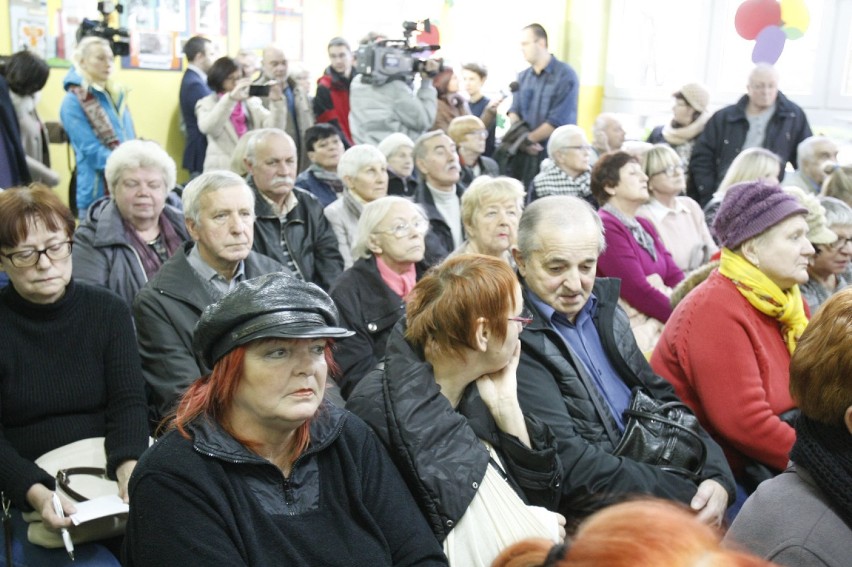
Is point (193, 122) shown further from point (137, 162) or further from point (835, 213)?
point (835, 213)

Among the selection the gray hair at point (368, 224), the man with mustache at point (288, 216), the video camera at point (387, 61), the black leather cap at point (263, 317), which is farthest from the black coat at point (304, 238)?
the video camera at point (387, 61)

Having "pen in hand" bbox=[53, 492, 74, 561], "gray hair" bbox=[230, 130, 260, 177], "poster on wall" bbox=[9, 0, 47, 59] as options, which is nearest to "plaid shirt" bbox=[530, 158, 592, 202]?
"gray hair" bbox=[230, 130, 260, 177]

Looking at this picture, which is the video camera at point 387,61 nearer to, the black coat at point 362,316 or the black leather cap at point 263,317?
the black coat at point 362,316

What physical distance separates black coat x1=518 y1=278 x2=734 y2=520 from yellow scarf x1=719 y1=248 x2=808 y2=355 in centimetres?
35

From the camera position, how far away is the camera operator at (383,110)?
6141 mm

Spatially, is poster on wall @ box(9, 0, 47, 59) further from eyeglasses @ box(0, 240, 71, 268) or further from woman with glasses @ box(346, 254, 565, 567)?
woman with glasses @ box(346, 254, 565, 567)

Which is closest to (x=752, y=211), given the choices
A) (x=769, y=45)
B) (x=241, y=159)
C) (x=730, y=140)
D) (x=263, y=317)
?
(x=263, y=317)

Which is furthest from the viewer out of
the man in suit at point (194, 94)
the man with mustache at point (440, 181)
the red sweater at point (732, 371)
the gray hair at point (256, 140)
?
the man in suit at point (194, 94)

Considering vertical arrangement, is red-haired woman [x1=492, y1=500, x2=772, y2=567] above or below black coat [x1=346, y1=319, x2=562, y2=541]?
above

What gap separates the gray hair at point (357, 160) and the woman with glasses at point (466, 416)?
8.07 feet

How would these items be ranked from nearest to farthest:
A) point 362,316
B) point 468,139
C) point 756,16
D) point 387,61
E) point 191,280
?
A: point 191,280, point 362,316, point 468,139, point 387,61, point 756,16

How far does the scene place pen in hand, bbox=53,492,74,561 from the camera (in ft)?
6.48

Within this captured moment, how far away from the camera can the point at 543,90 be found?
713 centimetres

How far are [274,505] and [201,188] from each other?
1565 millimetres
